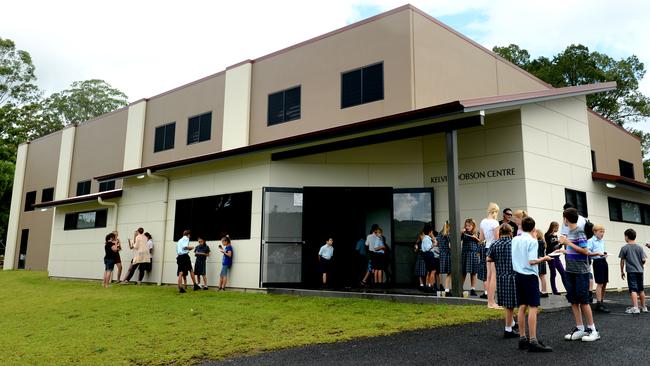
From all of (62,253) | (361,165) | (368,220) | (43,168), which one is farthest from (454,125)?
(43,168)

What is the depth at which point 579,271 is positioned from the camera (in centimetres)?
605

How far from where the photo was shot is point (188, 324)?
8.12 m

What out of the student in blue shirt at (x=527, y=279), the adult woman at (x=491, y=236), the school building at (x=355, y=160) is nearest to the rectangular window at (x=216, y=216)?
the school building at (x=355, y=160)

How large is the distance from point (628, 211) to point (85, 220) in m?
18.9

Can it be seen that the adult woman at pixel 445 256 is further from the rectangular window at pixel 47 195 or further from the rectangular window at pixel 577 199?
the rectangular window at pixel 47 195

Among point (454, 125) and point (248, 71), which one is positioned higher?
point (248, 71)

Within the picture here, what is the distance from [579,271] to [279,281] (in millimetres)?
7616

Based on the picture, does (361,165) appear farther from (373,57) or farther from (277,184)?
(373,57)

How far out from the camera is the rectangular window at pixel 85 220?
17.5 m

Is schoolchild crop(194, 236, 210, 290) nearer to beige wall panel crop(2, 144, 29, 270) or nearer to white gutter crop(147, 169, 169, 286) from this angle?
white gutter crop(147, 169, 169, 286)

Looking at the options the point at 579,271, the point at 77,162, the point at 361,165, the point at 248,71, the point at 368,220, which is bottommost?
the point at 579,271

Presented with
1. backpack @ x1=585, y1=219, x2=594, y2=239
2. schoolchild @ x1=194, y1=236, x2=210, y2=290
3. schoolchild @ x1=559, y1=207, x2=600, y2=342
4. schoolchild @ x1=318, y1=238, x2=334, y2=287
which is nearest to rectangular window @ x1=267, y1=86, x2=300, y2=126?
schoolchild @ x1=194, y1=236, x2=210, y2=290

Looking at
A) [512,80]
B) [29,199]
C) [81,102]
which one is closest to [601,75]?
[512,80]

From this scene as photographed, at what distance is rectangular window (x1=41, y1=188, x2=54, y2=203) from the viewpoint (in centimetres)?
2705
